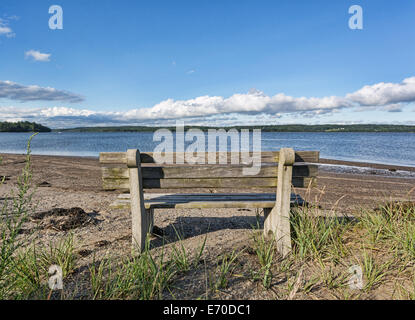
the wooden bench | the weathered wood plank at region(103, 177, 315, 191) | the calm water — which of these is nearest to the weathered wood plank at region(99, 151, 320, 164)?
the wooden bench

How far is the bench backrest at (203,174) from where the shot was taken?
3.65 m

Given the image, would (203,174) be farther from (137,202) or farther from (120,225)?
(120,225)

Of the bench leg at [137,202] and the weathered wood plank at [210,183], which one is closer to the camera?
the bench leg at [137,202]

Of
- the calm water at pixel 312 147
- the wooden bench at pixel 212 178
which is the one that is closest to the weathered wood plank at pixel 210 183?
the wooden bench at pixel 212 178

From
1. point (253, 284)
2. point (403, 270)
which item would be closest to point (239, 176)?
point (253, 284)

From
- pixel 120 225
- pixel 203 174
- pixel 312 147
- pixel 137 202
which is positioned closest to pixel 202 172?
pixel 203 174

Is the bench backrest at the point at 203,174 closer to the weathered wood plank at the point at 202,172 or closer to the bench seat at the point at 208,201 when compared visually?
the weathered wood plank at the point at 202,172

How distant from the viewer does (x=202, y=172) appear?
3668 mm

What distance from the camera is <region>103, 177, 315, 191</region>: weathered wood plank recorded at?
3.71 meters

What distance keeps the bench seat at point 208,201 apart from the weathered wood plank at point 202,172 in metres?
0.43

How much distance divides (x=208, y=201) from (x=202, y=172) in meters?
0.53

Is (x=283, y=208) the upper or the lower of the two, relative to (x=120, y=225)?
upper

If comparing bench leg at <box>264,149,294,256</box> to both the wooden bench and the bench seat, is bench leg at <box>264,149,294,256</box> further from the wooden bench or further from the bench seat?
the bench seat
